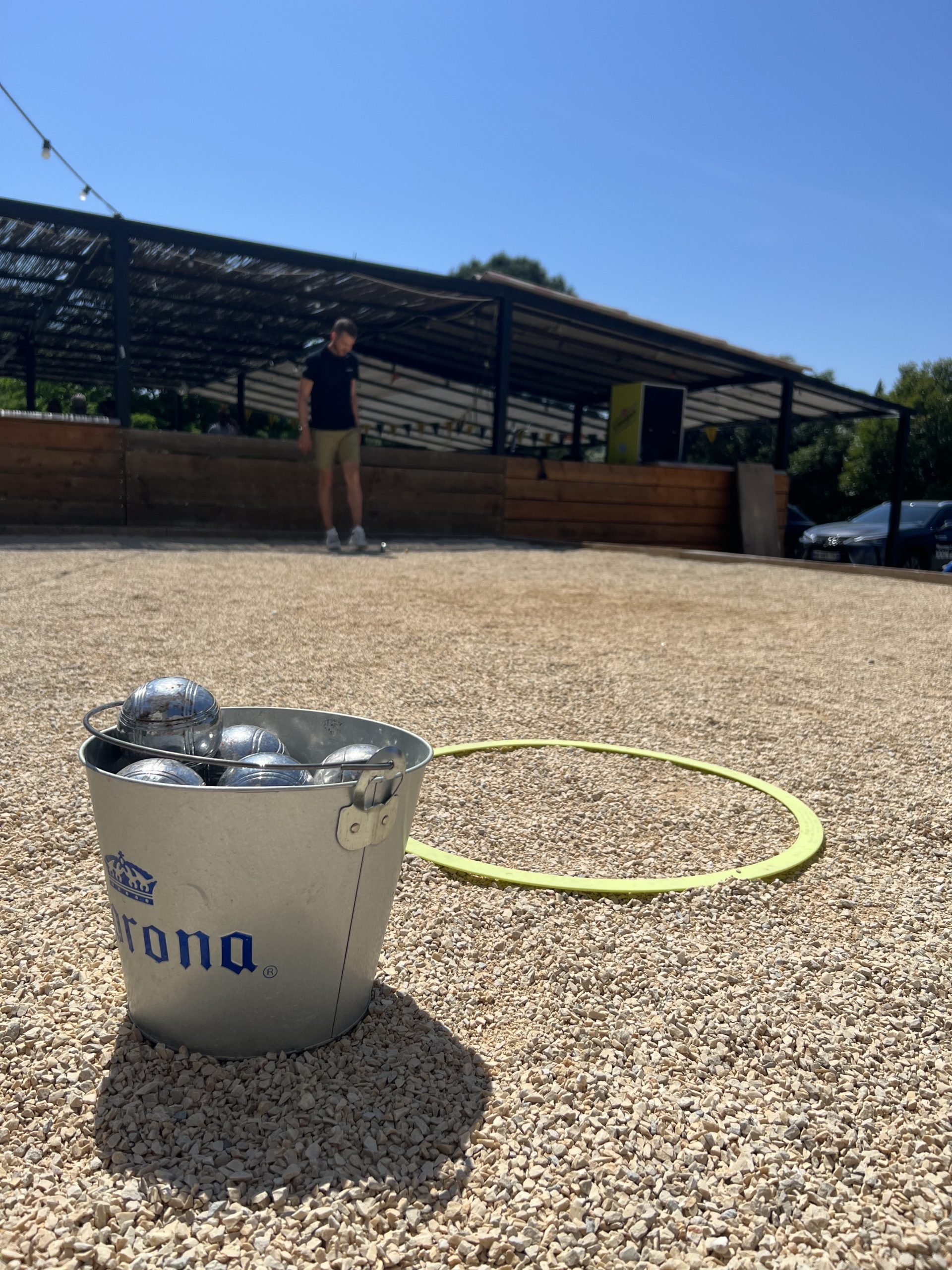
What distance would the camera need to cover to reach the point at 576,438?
58.9ft

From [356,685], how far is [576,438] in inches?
592

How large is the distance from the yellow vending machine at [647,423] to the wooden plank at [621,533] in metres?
1.31

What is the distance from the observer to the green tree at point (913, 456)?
95.2 ft

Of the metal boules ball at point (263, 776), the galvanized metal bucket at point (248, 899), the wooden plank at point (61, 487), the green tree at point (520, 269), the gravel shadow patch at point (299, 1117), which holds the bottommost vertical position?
the gravel shadow patch at point (299, 1117)

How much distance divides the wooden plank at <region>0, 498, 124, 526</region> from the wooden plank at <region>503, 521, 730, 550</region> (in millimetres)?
4486

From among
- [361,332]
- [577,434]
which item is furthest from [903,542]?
[361,332]

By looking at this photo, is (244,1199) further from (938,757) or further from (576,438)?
(576,438)

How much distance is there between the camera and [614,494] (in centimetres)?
1186

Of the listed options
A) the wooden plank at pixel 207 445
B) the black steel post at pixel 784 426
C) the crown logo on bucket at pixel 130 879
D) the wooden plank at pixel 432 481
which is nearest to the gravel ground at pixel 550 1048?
the crown logo on bucket at pixel 130 879

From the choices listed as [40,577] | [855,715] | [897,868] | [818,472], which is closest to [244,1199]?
[897,868]

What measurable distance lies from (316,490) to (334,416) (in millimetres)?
1744

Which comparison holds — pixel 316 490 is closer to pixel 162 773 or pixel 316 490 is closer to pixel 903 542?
pixel 903 542

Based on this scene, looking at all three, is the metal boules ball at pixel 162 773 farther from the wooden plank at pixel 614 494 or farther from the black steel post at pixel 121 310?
the wooden plank at pixel 614 494

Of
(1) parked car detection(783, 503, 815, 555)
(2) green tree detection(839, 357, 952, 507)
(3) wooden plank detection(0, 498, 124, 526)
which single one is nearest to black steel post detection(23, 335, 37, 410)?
(3) wooden plank detection(0, 498, 124, 526)
